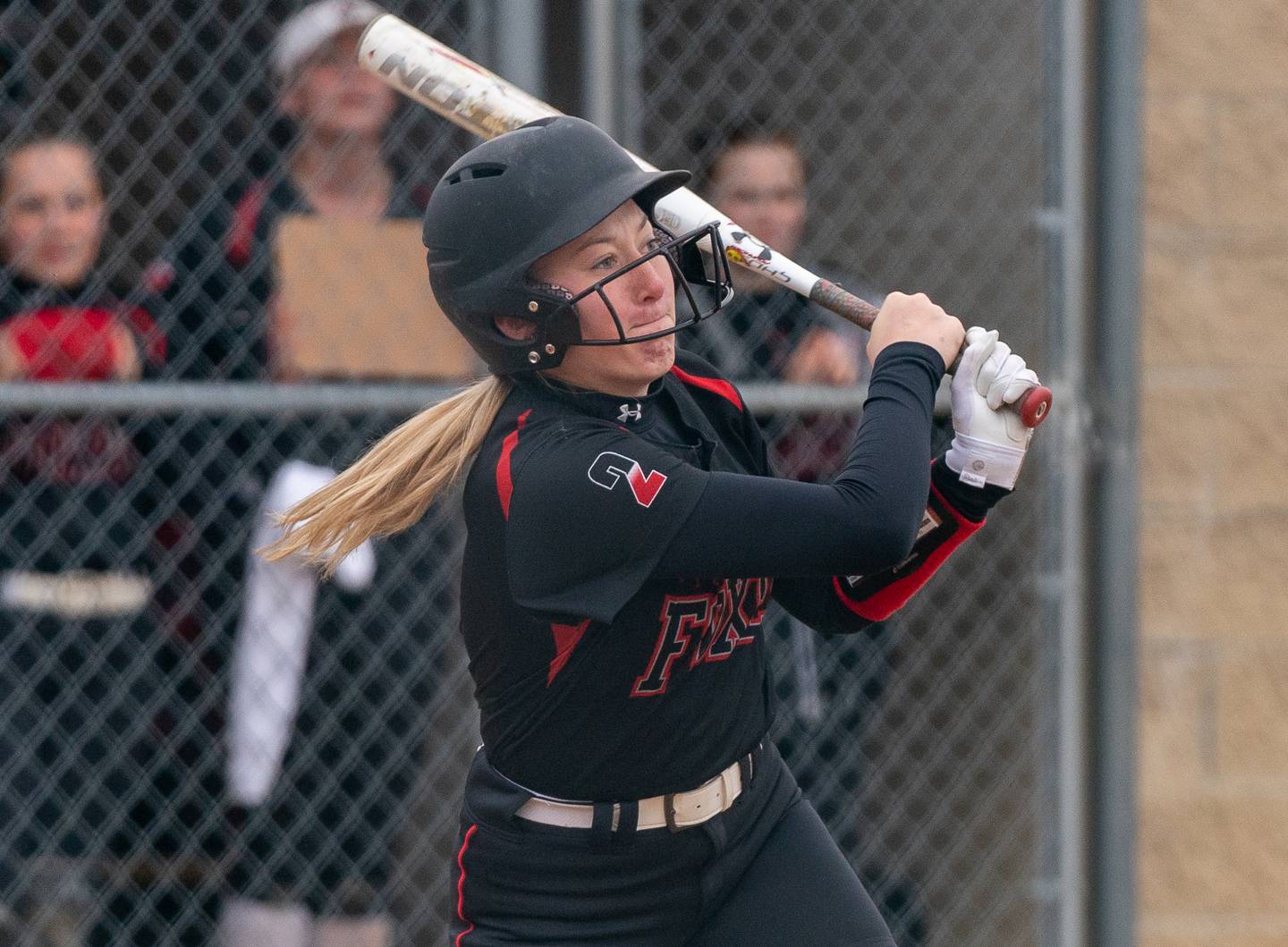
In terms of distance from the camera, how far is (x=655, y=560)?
206 cm

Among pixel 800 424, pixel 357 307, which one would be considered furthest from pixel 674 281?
pixel 800 424

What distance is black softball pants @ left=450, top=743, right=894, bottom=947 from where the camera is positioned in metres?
2.22

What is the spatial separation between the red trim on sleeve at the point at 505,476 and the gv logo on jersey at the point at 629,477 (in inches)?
4.5

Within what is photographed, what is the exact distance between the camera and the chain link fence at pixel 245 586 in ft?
11.8

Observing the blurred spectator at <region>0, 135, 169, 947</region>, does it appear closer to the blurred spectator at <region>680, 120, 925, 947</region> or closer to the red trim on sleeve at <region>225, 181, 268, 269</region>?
the red trim on sleeve at <region>225, 181, 268, 269</region>

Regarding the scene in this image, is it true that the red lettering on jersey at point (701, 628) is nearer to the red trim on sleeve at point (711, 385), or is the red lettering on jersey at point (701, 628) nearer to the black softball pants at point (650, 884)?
the black softball pants at point (650, 884)

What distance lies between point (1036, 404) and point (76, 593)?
2.20 meters

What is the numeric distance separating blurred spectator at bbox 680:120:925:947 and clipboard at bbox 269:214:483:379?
59cm

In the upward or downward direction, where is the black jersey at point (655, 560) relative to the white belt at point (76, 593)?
upward

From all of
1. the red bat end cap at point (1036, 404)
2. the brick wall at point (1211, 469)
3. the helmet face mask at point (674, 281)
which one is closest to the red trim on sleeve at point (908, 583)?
the red bat end cap at point (1036, 404)

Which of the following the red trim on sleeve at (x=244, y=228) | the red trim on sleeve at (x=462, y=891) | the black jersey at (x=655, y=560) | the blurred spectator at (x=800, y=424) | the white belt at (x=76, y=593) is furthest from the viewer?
the blurred spectator at (x=800, y=424)

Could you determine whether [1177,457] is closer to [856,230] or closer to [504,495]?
[856,230]

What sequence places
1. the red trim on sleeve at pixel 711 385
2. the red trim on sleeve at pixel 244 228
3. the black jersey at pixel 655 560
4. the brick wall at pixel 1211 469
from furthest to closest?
the brick wall at pixel 1211 469
the red trim on sleeve at pixel 244 228
the red trim on sleeve at pixel 711 385
the black jersey at pixel 655 560

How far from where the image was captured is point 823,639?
4.12 m
